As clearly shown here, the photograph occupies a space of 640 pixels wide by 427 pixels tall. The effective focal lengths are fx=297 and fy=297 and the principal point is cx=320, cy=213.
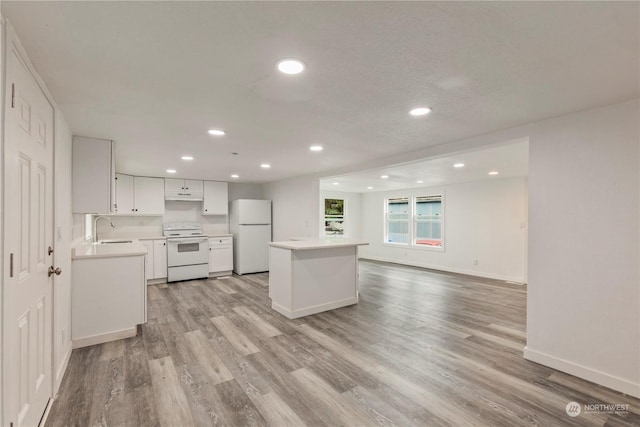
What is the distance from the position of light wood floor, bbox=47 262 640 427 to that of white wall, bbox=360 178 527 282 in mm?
2552

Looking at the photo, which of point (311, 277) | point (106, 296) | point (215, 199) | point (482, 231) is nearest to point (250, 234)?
point (215, 199)

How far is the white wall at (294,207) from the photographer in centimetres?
573

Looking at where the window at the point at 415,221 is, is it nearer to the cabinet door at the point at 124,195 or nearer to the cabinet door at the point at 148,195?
the cabinet door at the point at 148,195

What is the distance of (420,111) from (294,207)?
416 cm

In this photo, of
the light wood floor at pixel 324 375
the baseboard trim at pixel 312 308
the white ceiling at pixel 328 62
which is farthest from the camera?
the baseboard trim at pixel 312 308

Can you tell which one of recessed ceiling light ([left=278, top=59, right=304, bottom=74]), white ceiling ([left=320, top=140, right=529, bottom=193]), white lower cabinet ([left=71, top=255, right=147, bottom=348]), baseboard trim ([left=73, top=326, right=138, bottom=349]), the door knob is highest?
recessed ceiling light ([left=278, top=59, right=304, bottom=74])

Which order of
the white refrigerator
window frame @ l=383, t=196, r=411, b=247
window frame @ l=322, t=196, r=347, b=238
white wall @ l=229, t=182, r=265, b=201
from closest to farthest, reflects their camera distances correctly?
the white refrigerator
white wall @ l=229, t=182, r=265, b=201
window frame @ l=383, t=196, r=411, b=247
window frame @ l=322, t=196, r=347, b=238

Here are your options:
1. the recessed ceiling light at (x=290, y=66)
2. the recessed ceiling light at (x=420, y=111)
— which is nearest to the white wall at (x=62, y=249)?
the recessed ceiling light at (x=290, y=66)

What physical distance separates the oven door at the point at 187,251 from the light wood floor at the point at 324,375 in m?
1.87

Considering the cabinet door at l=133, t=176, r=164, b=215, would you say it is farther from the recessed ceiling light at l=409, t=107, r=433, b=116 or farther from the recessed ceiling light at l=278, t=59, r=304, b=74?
the recessed ceiling light at l=409, t=107, r=433, b=116

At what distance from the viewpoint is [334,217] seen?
9461mm

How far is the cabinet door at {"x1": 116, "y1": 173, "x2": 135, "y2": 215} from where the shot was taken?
5.73 metres

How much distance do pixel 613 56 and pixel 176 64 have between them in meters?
2.35

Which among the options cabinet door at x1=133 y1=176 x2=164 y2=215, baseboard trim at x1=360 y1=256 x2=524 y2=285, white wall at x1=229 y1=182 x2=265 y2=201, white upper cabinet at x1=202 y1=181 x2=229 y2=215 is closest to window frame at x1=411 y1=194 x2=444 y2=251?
baseboard trim at x1=360 y1=256 x2=524 y2=285
